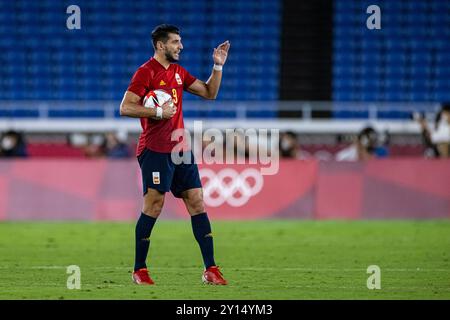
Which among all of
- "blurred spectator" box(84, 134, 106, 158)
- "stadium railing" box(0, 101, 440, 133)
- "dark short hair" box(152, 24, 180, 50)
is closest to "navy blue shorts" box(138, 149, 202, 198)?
"dark short hair" box(152, 24, 180, 50)

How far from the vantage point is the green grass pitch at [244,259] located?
29.4ft

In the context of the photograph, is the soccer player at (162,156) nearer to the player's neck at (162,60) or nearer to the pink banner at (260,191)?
the player's neck at (162,60)

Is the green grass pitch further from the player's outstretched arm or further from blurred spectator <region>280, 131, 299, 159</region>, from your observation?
blurred spectator <region>280, 131, 299, 159</region>

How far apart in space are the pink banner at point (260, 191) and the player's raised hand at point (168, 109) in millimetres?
8694

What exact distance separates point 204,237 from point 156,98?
1.34 m

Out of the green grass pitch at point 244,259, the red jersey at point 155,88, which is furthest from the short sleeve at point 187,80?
the green grass pitch at point 244,259

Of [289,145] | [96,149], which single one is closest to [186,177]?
[289,145]

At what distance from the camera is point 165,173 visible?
9.39 metres

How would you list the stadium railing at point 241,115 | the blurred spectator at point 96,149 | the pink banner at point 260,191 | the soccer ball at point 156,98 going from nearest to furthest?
the soccer ball at point 156,98 → the pink banner at point 260,191 → the blurred spectator at point 96,149 → the stadium railing at point 241,115

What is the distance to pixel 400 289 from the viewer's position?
912cm

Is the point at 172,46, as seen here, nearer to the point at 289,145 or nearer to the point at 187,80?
the point at 187,80
